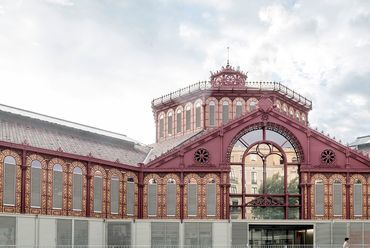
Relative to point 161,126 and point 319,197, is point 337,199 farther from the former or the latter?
point 161,126

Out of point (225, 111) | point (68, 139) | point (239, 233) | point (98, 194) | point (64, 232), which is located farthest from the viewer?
point (225, 111)

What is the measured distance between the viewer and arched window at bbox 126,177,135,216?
6775 centimetres

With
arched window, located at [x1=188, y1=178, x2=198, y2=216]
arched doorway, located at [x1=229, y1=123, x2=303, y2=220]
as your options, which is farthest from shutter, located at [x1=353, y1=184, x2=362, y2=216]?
arched window, located at [x1=188, y1=178, x2=198, y2=216]

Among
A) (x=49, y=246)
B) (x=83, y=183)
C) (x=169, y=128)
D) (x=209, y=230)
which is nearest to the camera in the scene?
(x=49, y=246)

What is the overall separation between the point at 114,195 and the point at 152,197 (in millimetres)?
4410

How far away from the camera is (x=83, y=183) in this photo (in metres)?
62.8

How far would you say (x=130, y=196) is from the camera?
68.1 meters

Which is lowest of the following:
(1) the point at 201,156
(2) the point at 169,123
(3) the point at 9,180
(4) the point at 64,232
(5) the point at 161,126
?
(4) the point at 64,232

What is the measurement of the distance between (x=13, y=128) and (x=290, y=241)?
2871 cm

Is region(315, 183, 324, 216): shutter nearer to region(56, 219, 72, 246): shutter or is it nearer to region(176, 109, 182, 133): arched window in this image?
region(176, 109, 182, 133): arched window

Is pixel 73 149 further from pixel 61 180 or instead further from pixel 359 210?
pixel 359 210

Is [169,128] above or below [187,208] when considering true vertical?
above

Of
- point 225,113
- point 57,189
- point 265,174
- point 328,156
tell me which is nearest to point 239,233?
point 265,174

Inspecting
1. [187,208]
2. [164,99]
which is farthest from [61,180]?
[164,99]
